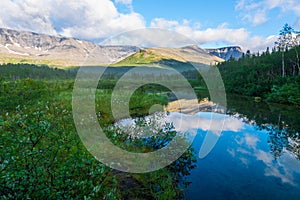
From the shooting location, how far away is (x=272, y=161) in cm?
1212

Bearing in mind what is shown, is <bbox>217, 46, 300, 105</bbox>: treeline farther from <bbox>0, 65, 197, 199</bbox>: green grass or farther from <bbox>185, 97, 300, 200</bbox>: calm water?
<bbox>0, 65, 197, 199</bbox>: green grass

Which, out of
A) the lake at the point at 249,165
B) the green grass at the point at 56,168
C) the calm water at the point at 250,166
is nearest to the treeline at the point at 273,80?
the lake at the point at 249,165

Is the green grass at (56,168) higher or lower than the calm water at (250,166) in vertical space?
higher

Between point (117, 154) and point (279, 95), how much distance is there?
125 ft

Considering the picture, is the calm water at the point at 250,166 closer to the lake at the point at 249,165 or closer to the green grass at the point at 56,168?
the lake at the point at 249,165

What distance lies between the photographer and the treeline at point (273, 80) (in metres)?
36.8

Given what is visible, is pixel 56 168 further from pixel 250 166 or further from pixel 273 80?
pixel 273 80

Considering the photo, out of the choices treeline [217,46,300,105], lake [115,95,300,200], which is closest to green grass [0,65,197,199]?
lake [115,95,300,200]

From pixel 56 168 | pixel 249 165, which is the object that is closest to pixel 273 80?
pixel 249 165

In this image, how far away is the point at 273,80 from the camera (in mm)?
45594

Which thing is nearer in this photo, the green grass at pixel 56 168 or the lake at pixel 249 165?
the green grass at pixel 56 168

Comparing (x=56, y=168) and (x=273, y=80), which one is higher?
(x=56, y=168)

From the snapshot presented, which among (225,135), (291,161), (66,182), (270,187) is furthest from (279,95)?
(66,182)

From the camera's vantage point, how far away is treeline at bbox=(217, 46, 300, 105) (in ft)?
121
